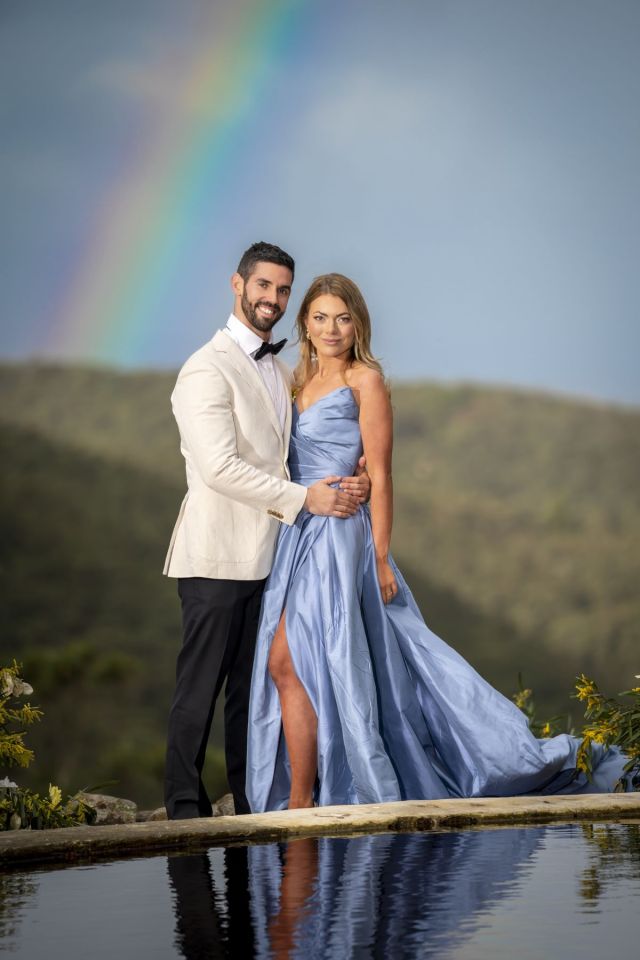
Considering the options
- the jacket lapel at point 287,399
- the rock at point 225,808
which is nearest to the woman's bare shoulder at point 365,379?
the jacket lapel at point 287,399

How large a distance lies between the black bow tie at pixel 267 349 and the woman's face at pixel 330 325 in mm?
95

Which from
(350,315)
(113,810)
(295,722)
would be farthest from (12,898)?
(113,810)

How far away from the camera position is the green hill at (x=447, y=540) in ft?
76.4

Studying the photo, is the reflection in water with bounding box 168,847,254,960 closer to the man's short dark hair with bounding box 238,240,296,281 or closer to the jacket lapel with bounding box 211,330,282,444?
the jacket lapel with bounding box 211,330,282,444

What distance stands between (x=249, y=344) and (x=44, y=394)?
2390 cm

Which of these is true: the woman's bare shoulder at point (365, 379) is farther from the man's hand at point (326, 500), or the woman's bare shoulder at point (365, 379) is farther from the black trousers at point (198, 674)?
the black trousers at point (198, 674)

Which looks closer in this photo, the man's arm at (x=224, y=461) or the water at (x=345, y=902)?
the water at (x=345, y=902)

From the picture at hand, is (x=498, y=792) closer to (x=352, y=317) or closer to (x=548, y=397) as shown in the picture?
(x=352, y=317)

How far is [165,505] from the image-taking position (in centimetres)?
2491

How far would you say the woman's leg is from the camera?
11.8 feet

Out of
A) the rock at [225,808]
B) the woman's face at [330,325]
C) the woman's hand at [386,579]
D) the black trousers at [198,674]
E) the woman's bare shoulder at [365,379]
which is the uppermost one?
the woman's face at [330,325]

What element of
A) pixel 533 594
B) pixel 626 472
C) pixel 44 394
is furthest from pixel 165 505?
pixel 626 472

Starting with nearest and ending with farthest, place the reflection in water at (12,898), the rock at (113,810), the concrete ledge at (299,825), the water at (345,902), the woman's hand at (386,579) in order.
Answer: the water at (345,902) < the reflection in water at (12,898) < the concrete ledge at (299,825) < the woman's hand at (386,579) < the rock at (113,810)

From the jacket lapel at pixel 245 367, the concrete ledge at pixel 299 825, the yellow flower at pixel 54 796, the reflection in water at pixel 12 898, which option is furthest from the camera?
the jacket lapel at pixel 245 367
